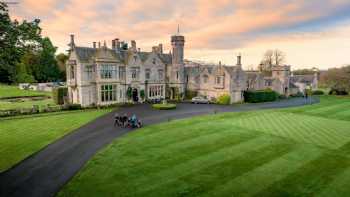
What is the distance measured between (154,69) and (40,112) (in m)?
21.3

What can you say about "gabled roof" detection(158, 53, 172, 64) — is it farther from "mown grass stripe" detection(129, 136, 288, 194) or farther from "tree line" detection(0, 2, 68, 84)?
"tree line" detection(0, 2, 68, 84)

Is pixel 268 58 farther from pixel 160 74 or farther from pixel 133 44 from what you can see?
pixel 133 44

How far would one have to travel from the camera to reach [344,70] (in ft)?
184

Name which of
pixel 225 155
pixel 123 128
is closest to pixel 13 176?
pixel 123 128

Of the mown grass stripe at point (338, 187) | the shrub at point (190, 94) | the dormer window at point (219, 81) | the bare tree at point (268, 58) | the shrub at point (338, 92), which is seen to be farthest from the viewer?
the bare tree at point (268, 58)

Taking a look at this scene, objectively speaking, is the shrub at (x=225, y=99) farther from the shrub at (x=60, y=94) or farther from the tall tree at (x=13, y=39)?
the tall tree at (x=13, y=39)

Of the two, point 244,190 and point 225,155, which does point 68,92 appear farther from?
point 244,190

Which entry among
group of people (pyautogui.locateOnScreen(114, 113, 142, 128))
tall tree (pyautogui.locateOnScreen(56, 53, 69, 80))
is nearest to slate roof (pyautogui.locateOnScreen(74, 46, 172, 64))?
group of people (pyautogui.locateOnScreen(114, 113, 142, 128))

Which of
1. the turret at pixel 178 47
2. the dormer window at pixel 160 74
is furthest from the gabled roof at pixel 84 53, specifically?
the turret at pixel 178 47

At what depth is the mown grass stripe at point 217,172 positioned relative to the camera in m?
9.95

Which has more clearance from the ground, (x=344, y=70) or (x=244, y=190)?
(x=344, y=70)

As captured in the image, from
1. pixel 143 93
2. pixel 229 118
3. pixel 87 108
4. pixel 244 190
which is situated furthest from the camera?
pixel 143 93

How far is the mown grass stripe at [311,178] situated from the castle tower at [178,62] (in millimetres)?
32460

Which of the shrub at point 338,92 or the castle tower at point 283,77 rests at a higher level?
the castle tower at point 283,77
